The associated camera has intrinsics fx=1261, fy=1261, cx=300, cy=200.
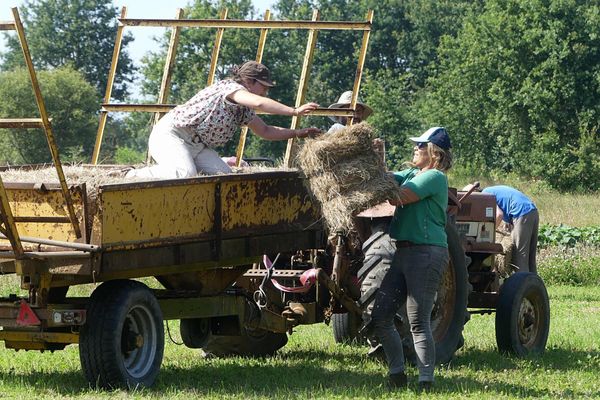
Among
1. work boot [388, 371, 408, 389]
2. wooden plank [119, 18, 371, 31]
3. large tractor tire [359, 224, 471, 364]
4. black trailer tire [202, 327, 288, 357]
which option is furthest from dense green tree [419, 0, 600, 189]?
work boot [388, 371, 408, 389]

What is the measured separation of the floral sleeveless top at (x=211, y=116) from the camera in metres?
9.11

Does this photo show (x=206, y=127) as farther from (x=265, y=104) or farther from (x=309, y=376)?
(x=309, y=376)

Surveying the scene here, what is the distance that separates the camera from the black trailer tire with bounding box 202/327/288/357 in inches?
419

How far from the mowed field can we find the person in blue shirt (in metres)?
1.05

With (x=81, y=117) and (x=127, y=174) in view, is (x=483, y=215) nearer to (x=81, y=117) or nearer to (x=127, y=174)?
(x=127, y=174)

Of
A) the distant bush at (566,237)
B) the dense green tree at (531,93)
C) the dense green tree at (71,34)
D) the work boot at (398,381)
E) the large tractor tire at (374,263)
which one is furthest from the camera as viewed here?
the dense green tree at (71,34)

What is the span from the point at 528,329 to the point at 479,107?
160 ft

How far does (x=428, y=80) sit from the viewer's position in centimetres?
6309

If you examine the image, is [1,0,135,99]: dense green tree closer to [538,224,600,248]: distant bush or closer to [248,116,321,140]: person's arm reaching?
[538,224,600,248]: distant bush

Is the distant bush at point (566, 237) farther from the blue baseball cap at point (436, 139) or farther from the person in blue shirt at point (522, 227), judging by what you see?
the blue baseball cap at point (436, 139)

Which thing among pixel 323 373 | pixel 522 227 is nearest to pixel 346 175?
pixel 323 373

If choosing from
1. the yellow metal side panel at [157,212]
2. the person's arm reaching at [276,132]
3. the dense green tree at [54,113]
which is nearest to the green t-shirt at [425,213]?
the person's arm reaching at [276,132]

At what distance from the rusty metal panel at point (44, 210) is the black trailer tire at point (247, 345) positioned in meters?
2.73

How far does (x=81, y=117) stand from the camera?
181 ft
